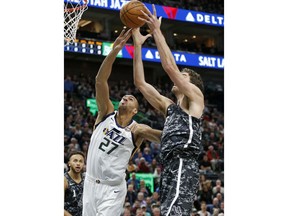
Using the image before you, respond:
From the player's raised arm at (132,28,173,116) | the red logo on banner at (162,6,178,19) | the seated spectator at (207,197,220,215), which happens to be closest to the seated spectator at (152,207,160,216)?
the seated spectator at (207,197,220,215)

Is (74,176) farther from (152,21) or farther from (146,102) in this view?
(146,102)

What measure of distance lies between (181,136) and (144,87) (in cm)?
82

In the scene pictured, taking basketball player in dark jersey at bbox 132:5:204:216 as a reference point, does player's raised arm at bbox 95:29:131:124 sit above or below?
above

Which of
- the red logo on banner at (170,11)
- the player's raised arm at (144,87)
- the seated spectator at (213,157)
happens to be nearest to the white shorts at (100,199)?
the player's raised arm at (144,87)

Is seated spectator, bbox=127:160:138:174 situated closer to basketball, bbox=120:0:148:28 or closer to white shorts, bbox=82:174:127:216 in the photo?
white shorts, bbox=82:174:127:216

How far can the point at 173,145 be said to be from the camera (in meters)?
4.94

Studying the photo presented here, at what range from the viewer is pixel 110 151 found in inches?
238

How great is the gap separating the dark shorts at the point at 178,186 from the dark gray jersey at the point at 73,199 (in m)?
1.91

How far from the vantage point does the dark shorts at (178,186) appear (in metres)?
4.79

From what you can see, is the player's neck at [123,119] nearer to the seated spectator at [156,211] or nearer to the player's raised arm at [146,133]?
the player's raised arm at [146,133]

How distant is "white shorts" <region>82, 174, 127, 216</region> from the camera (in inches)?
240

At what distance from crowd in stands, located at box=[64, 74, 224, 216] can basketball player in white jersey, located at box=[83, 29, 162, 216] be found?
13.3ft
